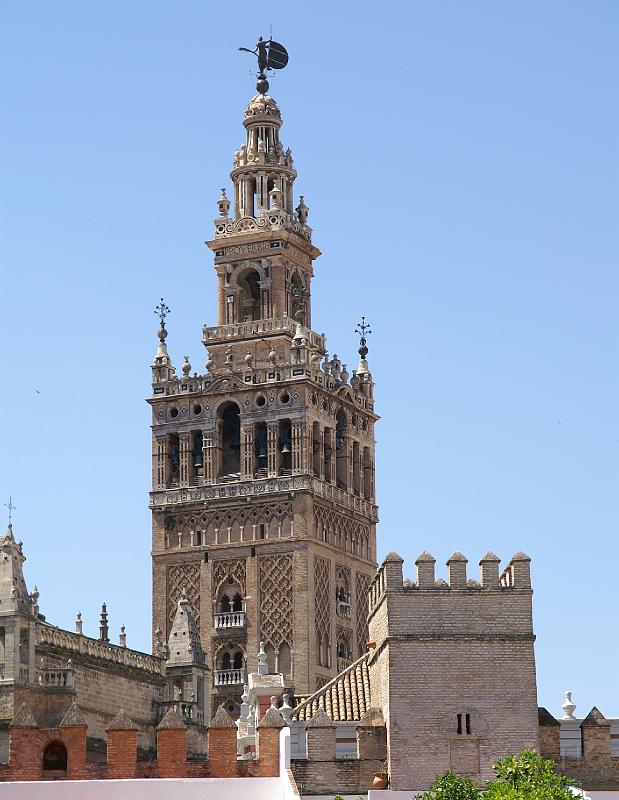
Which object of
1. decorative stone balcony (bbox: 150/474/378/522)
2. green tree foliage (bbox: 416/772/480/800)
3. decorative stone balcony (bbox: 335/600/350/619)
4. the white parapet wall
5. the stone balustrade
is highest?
decorative stone balcony (bbox: 150/474/378/522)

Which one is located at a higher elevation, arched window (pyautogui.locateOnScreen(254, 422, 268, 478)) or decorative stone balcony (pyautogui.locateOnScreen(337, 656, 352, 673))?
arched window (pyautogui.locateOnScreen(254, 422, 268, 478))

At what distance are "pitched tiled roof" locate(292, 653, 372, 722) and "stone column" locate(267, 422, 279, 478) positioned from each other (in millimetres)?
39359

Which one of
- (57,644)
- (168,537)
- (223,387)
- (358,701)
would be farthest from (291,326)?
(358,701)

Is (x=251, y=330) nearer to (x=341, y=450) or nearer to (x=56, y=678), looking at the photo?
(x=341, y=450)

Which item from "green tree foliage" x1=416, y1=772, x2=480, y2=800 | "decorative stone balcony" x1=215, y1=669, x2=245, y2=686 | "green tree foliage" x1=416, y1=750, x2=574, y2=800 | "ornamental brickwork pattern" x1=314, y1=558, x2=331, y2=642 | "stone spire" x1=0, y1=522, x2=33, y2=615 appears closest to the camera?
"green tree foliage" x1=416, y1=750, x2=574, y2=800

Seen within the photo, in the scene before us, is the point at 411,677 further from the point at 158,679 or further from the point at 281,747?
the point at 158,679

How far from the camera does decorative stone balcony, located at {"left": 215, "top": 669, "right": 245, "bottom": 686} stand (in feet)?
294

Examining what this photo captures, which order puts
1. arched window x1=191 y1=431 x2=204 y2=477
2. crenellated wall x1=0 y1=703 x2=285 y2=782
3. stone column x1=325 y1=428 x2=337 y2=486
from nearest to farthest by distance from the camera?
crenellated wall x1=0 y1=703 x2=285 y2=782, arched window x1=191 y1=431 x2=204 y2=477, stone column x1=325 y1=428 x2=337 y2=486

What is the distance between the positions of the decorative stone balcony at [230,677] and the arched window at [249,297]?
15011 millimetres

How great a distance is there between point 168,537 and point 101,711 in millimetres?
20598

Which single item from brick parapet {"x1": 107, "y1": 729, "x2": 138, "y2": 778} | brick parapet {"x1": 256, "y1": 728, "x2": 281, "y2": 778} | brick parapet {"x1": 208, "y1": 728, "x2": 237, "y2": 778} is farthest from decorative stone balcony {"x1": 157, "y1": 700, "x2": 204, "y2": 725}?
brick parapet {"x1": 256, "y1": 728, "x2": 281, "y2": 778}

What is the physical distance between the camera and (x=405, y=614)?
47656 millimetres

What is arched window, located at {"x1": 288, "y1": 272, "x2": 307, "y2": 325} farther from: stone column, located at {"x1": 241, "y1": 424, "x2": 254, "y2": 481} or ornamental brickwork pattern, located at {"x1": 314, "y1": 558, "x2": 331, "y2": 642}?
ornamental brickwork pattern, located at {"x1": 314, "y1": 558, "x2": 331, "y2": 642}

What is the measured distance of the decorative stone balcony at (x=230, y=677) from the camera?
89.7 meters
